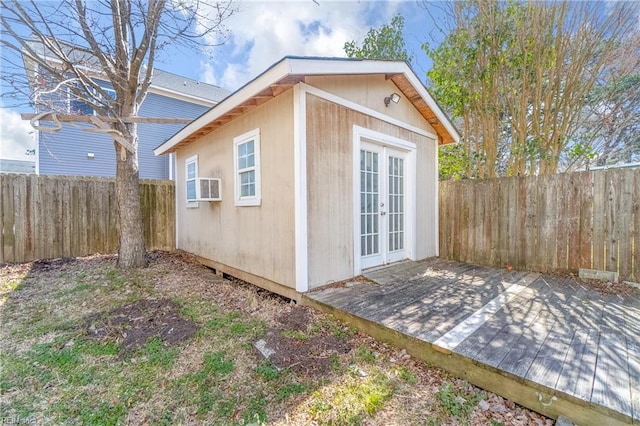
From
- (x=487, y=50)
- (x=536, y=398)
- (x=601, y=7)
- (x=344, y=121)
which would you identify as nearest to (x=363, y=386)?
(x=536, y=398)

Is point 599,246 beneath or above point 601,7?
beneath

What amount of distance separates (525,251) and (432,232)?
1.70m

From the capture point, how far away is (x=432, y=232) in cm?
626

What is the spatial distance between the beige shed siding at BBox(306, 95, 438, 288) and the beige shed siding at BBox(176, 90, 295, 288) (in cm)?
28

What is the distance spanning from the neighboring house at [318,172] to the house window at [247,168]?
0.7 inches

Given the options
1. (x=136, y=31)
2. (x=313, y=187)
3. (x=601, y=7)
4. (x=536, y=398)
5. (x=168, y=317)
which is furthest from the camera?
(x=601, y=7)

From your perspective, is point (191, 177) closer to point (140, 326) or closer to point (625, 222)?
point (140, 326)

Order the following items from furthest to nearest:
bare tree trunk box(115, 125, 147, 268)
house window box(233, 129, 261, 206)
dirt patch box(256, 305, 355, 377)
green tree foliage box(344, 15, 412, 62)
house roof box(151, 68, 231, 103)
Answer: house roof box(151, 68, 231, 103) < green tree foliage box(344, 15, 412, 62) < bare tree trunk box(115, 125, 147, 268) < house window box(233, 129, 261, 206) < dirt patch box(256, 305, 355, 377)

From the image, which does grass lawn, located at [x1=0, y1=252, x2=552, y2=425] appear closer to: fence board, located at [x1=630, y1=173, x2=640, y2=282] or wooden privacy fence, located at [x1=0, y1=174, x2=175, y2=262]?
wooden privacy fence, located at [x1=0, y1=174, x2=175, y2=262]

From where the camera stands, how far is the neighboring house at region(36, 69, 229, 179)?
924cm

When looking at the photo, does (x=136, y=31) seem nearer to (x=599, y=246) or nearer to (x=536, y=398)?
(x=536, y=398)

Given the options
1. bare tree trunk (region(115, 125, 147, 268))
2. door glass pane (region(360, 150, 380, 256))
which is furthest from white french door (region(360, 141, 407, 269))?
bare tree trunk (region(115, 125, 147, 268))

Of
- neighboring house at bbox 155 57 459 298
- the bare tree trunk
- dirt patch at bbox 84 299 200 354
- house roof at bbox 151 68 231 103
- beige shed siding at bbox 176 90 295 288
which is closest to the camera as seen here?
dirt patch at bbox 84 299 200 354

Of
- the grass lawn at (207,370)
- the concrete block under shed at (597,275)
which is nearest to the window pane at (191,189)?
the grass lawn at (207,370)
